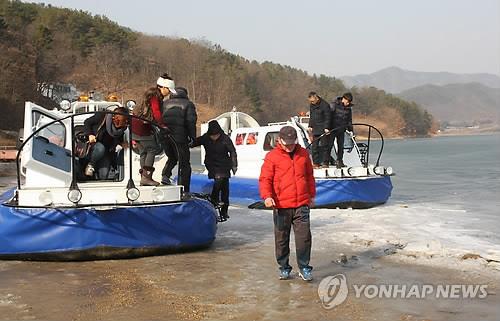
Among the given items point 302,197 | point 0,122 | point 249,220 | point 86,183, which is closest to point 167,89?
point 86,183

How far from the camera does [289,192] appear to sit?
6.06m

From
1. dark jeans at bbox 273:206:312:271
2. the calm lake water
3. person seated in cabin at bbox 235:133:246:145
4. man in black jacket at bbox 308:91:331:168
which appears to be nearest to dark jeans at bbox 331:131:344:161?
man in black jacket at bbox 308:91:331:168

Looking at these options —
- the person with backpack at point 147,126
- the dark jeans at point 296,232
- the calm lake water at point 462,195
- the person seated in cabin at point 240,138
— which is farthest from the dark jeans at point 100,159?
the person seated in cabin at point 240,138

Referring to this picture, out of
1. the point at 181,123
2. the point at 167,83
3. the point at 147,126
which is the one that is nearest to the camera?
the point at 147,126

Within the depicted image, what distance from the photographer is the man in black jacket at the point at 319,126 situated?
41.1 feet

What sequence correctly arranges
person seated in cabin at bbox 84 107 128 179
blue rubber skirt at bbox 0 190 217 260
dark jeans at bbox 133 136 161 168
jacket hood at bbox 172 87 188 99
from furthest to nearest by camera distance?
jacket hood at bbox 172 87 188 99
person seated in cabin at bbox 84 107 128 179
dark jeans at bbox 133 136 161 168
blue rubber skirt at bbox 0 190 217 260

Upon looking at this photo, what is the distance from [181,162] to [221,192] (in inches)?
44.9

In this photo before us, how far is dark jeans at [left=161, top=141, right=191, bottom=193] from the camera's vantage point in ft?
26.9

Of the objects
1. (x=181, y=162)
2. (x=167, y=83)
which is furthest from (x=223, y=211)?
(x=167, y=83)

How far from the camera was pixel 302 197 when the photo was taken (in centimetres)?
608

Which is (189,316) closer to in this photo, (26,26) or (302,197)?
(302,197)

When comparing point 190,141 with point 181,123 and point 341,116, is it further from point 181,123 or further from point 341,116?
point 341,116

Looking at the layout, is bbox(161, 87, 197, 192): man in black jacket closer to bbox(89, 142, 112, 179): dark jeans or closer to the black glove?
the black glove

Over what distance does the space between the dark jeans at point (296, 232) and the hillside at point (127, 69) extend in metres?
37.8
